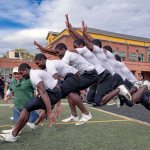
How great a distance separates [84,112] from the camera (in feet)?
28.5

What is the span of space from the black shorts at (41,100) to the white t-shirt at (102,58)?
1561 millimetres

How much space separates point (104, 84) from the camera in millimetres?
8266

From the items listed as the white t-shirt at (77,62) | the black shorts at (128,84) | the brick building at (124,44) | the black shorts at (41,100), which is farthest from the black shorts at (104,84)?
the brick building at (124,44)

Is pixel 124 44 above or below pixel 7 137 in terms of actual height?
above

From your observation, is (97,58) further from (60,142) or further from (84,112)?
(60,142)

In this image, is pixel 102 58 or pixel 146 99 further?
pixel 146 99

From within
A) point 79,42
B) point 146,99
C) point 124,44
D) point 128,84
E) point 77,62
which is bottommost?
point 146,99

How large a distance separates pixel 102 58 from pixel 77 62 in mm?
690

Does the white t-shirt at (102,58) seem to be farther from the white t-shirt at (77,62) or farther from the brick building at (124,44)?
the brick building at (124,44)

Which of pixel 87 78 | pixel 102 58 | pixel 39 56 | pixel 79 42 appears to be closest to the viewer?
pixel 39 56

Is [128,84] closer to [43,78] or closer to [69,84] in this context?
[69,84]

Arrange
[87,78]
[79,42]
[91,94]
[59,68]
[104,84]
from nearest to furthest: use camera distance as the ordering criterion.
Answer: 1. [59,68]
2. [79,42]
3. [87,78]
4. [104,84]
5. [91,94]

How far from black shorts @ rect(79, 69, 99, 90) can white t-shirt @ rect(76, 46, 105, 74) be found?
Result: 174mm

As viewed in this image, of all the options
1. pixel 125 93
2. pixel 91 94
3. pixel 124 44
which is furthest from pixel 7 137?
pixel 124 44
